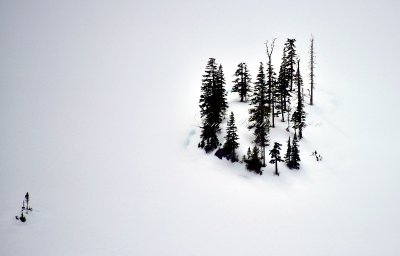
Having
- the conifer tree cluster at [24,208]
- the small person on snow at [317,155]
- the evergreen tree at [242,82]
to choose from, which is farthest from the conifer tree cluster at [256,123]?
the conifer tree cluster at [24,208]

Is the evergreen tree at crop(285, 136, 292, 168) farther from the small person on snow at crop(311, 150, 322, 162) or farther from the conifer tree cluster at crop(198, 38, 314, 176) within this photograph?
the small person on snow at crop(311, 150, 322, 162)

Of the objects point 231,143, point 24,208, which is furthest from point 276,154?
point 24,208

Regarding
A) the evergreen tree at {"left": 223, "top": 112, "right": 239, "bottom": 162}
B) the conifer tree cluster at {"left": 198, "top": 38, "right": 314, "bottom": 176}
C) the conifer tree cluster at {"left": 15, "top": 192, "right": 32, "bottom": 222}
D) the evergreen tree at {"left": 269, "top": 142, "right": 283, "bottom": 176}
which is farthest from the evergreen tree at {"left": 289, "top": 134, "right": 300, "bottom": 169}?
the conifer tree cluster at {"left": 15, "top": 192, "right": 32, "bottom": 222}

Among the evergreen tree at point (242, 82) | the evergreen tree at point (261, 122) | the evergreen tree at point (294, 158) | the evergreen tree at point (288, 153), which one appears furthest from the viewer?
the evergreen tree at point (242, 82)

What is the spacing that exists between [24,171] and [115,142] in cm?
1403

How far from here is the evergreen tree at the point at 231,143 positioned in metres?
39.6

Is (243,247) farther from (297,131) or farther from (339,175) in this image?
(297,131)

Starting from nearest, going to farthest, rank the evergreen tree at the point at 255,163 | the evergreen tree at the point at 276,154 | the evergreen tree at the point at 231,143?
the evergreen tree at the point at 276,154 → the evergreen tree at the point at 255,163 → the evergreen tree at the point at 231,143

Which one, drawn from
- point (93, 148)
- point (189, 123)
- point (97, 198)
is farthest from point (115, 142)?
point (97, 198)

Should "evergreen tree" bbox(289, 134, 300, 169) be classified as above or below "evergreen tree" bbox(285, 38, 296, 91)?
below

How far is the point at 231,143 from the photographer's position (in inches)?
1570

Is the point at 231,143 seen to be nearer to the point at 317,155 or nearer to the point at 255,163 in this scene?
the point at 255,163

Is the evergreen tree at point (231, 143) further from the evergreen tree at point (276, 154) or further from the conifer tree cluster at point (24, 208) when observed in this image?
the conifer tree cluster at point (24, 208)

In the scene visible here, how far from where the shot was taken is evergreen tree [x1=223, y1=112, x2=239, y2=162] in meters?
39.6
